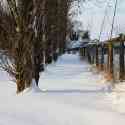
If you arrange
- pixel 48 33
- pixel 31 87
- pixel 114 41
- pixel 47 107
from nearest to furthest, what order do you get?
pixel 47 107
pixel 31 87
pixel 48 33
pixel 114 41

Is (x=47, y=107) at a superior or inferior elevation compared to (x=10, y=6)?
inferior

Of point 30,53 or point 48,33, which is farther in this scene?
point 48,33

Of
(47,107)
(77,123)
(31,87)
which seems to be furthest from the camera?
(31,87)

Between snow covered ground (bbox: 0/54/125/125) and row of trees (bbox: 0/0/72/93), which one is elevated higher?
→ row of trees (bbox: 0/0/72/93)

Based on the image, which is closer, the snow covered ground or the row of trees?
the snow covered ground

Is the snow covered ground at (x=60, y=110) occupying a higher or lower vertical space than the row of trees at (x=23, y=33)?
lower

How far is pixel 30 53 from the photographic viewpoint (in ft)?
37.7

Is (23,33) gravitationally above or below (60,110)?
above

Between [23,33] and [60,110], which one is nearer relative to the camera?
[60,110]

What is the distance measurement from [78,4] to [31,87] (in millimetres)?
2838

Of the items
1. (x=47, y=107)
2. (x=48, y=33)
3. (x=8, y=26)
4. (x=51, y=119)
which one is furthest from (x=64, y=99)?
(x=48, y=33)

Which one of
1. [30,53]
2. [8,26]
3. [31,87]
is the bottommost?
[31,87]

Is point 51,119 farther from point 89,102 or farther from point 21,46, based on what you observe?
point 21,46

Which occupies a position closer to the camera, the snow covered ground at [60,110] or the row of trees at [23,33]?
the snow covered ground at [60,110]
